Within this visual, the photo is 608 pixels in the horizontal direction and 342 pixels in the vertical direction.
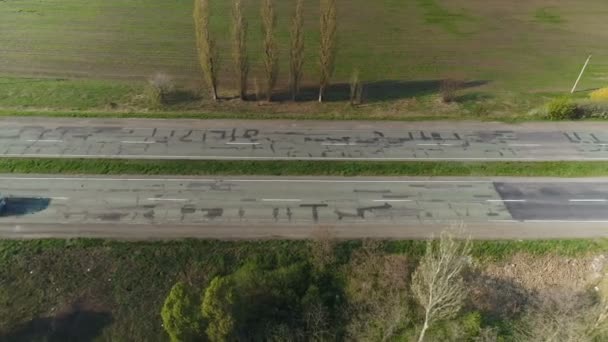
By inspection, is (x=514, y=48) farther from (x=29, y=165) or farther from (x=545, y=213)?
(x=29, y=165)

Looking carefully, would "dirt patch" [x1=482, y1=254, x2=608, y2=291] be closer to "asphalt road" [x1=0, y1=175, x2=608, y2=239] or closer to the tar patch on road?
"asphalt road" [x1=0, y1=175, x2=608, y2=239]

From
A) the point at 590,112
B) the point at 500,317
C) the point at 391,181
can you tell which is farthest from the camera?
the point at 590,112

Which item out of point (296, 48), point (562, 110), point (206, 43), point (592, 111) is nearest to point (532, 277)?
point (562, 110)

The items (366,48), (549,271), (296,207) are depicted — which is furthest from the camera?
(366,48)

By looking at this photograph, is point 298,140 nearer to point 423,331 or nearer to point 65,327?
point 423,331

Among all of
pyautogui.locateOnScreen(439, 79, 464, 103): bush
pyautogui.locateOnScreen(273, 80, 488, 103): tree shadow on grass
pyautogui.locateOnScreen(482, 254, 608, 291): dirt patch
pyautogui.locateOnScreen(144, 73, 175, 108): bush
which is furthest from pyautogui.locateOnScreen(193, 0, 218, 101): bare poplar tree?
pyautogui.locateOnScreen(482, 254, 608, 291): dirt patch

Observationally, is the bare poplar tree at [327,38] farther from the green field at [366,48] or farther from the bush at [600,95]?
the bush at [600,95]

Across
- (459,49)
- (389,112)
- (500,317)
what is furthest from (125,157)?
(459,49)
